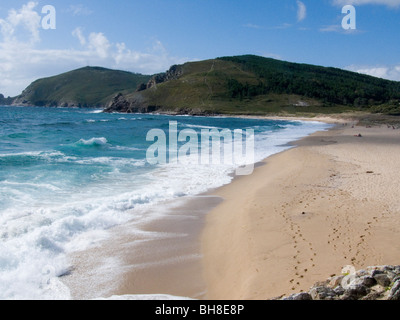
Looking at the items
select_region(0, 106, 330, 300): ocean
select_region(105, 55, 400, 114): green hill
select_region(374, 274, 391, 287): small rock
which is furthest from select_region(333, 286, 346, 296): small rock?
select_region(105, 55, 400, 114): green hill

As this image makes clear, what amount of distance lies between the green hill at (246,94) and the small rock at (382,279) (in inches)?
3752

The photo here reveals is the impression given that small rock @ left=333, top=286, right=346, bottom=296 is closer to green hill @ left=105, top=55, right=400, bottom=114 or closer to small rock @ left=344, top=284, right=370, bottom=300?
small rock @ left=344, top=284, right=370, bottom=300

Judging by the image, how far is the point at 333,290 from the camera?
4.34 meters

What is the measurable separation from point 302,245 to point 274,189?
553 centimetres

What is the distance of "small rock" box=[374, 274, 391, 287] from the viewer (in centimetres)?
426

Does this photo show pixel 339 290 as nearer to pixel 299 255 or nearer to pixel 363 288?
pixel 363 288

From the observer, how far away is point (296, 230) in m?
8.12

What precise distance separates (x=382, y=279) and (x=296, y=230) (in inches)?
150

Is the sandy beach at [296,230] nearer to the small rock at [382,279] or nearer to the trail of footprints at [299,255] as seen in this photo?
the trail of footprints at [299,255]

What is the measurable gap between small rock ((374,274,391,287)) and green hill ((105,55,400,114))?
3752 inches

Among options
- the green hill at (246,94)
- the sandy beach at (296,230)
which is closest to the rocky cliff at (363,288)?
the sandy beach at (296,230)

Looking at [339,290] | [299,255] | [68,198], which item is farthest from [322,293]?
[68,198]

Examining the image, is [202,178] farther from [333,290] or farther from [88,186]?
[333,290]
